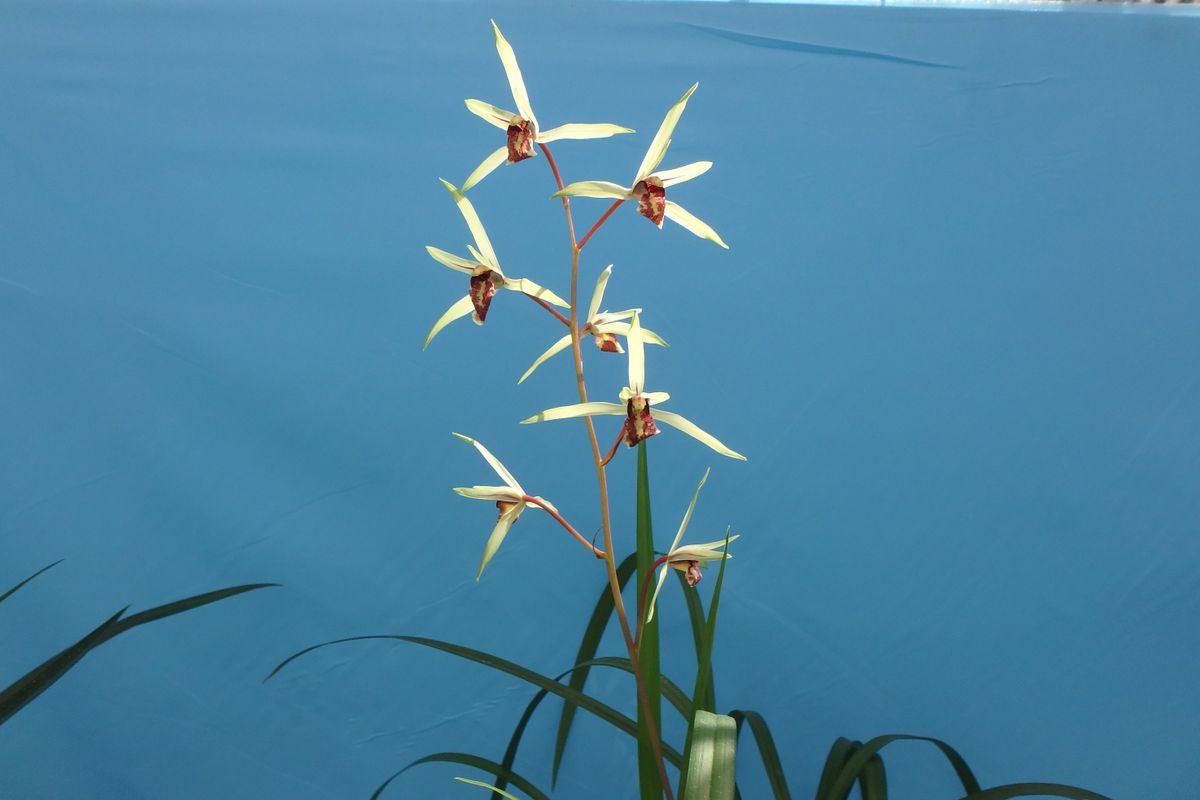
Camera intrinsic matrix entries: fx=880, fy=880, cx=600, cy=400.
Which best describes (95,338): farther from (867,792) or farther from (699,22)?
(867,792)

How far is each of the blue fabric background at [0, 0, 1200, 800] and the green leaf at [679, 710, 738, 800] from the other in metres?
0.72

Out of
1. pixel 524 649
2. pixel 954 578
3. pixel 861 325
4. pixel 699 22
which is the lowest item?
pixel 524 649

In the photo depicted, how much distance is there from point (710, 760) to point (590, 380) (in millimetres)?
797

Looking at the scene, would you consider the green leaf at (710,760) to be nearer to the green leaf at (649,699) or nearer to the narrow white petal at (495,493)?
the green leaf at (649,699)

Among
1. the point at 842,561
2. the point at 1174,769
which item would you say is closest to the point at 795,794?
the point at 842,561

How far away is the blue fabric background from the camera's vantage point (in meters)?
1.33

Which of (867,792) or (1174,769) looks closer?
(867,792)

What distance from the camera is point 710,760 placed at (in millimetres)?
650

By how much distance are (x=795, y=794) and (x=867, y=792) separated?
67cm

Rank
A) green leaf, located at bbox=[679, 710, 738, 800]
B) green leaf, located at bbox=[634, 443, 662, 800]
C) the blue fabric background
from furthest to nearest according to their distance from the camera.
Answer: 1. the blue fabric background
2. green leaf, located at bbox=[634, 443, 662, 800]
3. green leaf, located at bbox=[679, 710, 738, 800]

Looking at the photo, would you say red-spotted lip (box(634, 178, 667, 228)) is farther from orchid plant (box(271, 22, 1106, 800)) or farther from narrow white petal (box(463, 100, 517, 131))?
narrow white petal (box(463, 100, 517, 131))

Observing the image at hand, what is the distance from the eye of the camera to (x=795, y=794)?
1.46 meters

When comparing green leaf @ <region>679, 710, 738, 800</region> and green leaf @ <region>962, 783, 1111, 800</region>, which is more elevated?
green leaf @ <region>962, 783, 1111, 800</region>

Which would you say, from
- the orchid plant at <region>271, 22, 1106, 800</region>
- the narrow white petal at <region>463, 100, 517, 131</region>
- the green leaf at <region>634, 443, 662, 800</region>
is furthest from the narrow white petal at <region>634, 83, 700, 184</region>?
the green leaf at <region>634, 443, 662, 800</region>
